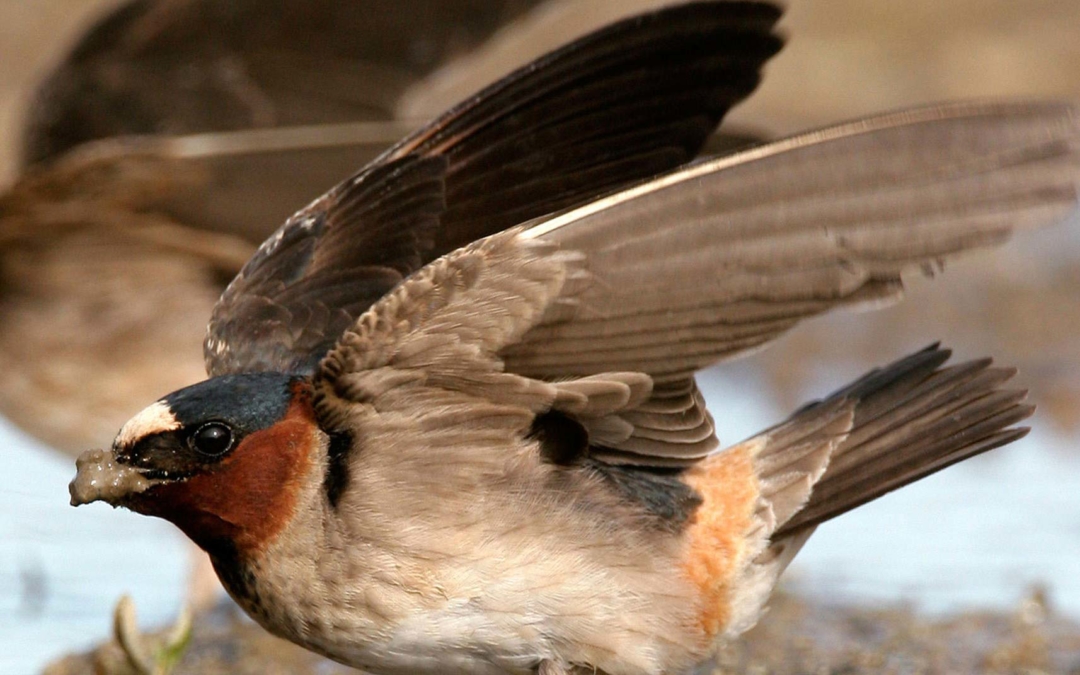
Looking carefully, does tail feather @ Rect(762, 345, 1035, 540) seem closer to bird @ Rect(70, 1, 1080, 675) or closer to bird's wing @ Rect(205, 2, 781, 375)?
bird @ Rect(70, 1, 1080, 675)

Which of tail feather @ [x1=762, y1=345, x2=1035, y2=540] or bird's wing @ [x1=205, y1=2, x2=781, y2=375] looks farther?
tail feather @ [x1=762, y1=345, x2=1035, y2=540]

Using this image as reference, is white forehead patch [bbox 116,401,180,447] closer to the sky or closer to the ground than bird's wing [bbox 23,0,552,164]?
closer to the ground

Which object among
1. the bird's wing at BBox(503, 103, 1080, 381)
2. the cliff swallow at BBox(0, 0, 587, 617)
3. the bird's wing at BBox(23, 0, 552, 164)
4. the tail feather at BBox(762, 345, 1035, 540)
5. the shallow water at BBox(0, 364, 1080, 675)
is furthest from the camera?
the bird's wing at BBox(23, 0, 552, 164)

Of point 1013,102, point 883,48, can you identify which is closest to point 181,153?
point 1013,102

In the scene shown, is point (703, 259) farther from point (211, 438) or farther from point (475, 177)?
point (211, 438)

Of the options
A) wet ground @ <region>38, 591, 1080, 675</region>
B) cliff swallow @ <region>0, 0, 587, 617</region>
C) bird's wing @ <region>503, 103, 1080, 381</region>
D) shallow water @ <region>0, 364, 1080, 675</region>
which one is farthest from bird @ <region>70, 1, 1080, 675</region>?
shallow water @ <region>0, 364, 1080, 675</region>

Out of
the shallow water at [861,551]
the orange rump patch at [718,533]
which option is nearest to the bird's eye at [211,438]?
the orange rump patch at [718,533]

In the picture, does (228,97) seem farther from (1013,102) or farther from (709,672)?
(1013,102)

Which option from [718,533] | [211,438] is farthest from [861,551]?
[211,438]
